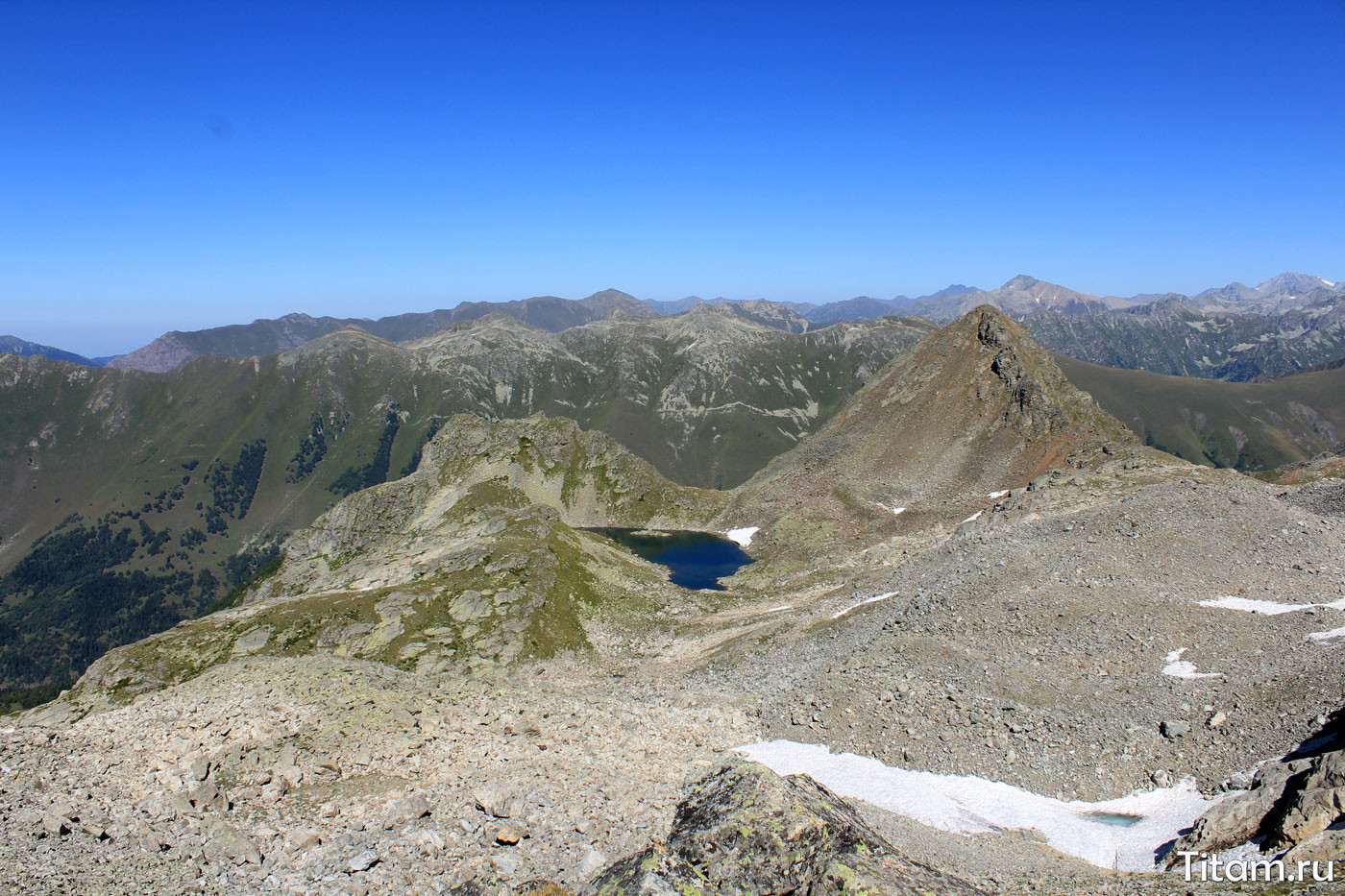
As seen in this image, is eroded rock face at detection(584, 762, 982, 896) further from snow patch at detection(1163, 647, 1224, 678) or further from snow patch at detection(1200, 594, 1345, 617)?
snow patch at detection(1200, 594, 1345, 617)

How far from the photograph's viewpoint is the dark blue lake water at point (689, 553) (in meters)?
105

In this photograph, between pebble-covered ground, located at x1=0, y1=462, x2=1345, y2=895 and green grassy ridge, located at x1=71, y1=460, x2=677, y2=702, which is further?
green grassy ridge, located at x1=71, y1=460, x2=677, y2=702

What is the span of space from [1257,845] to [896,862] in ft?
39.7

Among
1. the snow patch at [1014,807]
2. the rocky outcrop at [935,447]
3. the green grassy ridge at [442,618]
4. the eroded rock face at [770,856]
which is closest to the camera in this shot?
the eroded rock face at [770,856]

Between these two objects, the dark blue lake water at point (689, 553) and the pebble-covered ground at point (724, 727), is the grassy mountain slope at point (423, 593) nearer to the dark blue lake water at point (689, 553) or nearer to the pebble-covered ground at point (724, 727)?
the dark blue lake water at point (689, 553)

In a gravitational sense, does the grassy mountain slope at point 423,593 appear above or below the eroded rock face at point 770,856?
below

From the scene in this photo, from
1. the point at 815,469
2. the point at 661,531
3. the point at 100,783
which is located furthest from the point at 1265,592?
the point at 661,531

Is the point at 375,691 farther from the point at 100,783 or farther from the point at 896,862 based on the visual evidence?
the point at 896,862

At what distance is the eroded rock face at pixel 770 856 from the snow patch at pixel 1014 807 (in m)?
9.57

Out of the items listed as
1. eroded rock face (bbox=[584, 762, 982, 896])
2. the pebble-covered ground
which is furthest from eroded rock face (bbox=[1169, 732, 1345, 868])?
eroded rock face (bbox=[584, 762, 982, 896])

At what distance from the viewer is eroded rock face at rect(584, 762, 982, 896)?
17859mm

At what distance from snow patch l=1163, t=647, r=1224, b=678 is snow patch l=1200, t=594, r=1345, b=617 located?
7.33m

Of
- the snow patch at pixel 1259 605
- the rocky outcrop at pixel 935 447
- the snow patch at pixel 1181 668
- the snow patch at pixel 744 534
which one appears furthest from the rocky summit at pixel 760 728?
the snow patch at pixel 744 534

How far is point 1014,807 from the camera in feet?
97.6
